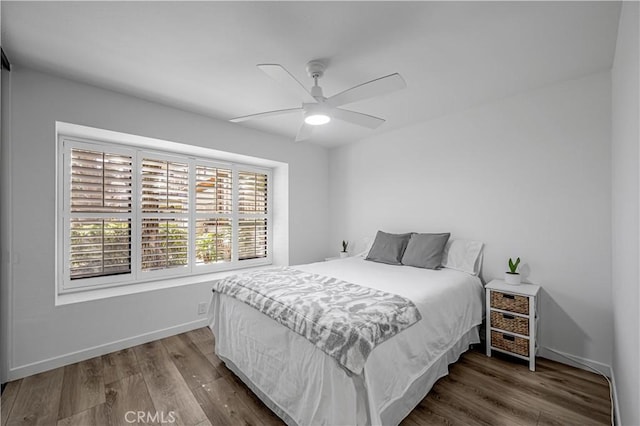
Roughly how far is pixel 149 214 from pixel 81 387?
1.68 metres

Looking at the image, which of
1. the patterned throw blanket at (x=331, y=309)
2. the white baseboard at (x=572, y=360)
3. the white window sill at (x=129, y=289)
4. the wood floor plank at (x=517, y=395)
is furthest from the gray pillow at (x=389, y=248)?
the white window sill at (x=129, y=289)

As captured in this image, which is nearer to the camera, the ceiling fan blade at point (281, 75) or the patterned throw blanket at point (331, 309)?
the patterned throw blanket at point (331, 309)

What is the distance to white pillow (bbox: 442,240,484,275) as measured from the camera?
2.82 meters

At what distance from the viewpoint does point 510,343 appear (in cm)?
238

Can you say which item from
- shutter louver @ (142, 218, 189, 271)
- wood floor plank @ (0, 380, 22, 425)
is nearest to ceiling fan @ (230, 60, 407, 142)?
shutter louver @ (142, 218, 189, 271)

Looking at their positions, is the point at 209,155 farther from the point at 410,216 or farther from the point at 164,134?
the point at 410,216

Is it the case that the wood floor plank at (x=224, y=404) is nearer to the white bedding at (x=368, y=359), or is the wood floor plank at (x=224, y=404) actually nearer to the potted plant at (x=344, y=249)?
the white bedding at (x=368, y=359)

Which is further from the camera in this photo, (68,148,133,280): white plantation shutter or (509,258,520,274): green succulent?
(68,148,133,280): white plantation shutter

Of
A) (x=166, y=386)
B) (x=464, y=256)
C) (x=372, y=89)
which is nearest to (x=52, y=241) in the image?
(x=166, y=386)

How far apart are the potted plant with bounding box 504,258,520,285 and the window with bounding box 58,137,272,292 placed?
10.3ft

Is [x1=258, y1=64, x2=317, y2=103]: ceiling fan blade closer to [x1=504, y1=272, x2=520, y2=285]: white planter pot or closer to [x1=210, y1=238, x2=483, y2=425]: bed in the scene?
[x1=210, y1=238, x2=483, y2=425]: bed

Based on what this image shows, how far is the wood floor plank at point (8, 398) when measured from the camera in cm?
175

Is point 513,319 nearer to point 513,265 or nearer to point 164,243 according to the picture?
point 513,265

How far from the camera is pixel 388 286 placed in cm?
219
